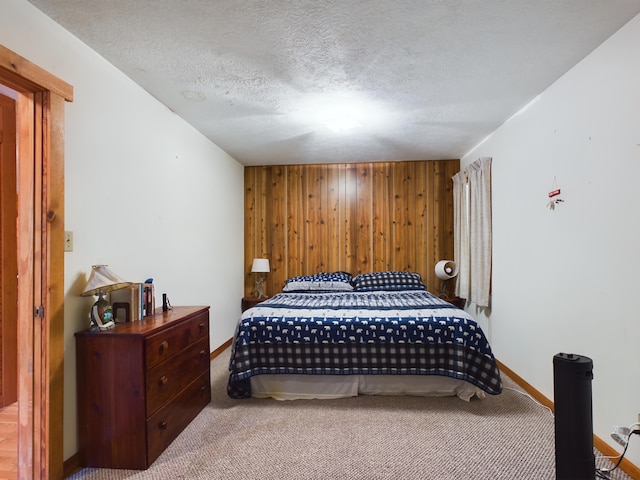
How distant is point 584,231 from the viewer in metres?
2.05

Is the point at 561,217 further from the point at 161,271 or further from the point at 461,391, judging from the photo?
the point at 161,271

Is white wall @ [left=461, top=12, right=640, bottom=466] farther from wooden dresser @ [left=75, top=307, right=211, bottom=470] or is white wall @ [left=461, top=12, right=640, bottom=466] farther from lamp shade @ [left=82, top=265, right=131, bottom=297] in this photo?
lamp shade @ [left=82, top=265, right=131, bottom=297]

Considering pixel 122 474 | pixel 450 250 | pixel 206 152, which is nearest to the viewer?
pixel 122 474

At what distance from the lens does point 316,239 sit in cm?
470

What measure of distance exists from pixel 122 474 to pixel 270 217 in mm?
3405

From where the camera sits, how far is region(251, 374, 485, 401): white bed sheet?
2650 millimetres

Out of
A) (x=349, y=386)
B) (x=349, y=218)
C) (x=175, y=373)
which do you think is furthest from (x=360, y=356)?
(x=349, y=218)

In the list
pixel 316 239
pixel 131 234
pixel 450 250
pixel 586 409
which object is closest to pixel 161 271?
pixel 131 234

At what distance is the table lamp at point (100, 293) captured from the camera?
5.94 ft

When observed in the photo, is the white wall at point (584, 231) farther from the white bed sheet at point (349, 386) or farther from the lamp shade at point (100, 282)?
the lamp shade at point (100, 282)

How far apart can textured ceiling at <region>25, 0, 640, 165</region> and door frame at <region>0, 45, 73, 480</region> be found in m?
0.52

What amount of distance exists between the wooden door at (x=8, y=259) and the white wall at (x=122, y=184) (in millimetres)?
983

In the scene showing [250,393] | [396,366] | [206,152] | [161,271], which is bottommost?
[250,393]

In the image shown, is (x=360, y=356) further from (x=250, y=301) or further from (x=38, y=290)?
(x=250, y=301)
